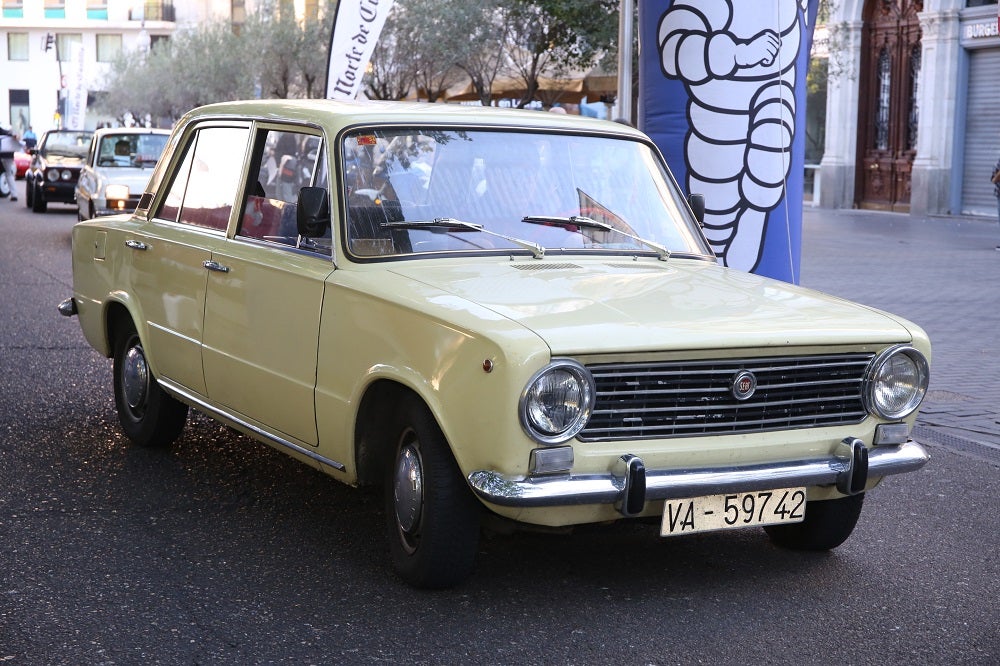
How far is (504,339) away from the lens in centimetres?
405

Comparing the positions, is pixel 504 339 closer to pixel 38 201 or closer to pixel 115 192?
pixel 115 192

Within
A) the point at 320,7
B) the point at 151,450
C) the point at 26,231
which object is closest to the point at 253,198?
the point at 151,450

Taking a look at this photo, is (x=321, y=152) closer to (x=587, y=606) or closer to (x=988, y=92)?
(x=587, y=606)

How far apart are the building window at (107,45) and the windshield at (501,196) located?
86.4 m

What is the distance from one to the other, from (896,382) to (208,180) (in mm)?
3207

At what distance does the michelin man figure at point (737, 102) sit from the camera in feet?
27.9

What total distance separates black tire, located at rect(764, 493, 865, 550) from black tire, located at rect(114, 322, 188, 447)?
2989 millimetres

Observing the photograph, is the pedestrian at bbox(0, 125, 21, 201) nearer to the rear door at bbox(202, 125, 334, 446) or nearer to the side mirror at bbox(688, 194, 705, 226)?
the rear door at bbox(202, 125, 334, 446)

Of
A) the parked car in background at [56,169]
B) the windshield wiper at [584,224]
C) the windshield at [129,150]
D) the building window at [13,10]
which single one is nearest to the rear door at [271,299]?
the windshield wiper at [584,224]

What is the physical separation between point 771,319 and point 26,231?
20436mm

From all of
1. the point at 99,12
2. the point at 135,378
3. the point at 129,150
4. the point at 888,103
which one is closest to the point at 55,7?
the point at 99,12

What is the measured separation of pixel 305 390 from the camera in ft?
16.5

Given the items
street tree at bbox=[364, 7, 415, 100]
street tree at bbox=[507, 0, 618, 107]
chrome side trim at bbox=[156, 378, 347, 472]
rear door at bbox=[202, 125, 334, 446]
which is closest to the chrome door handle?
rear door at bbox=[202, 125, 334, 446]

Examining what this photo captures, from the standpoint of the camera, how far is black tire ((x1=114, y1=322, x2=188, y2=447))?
21.5ft
